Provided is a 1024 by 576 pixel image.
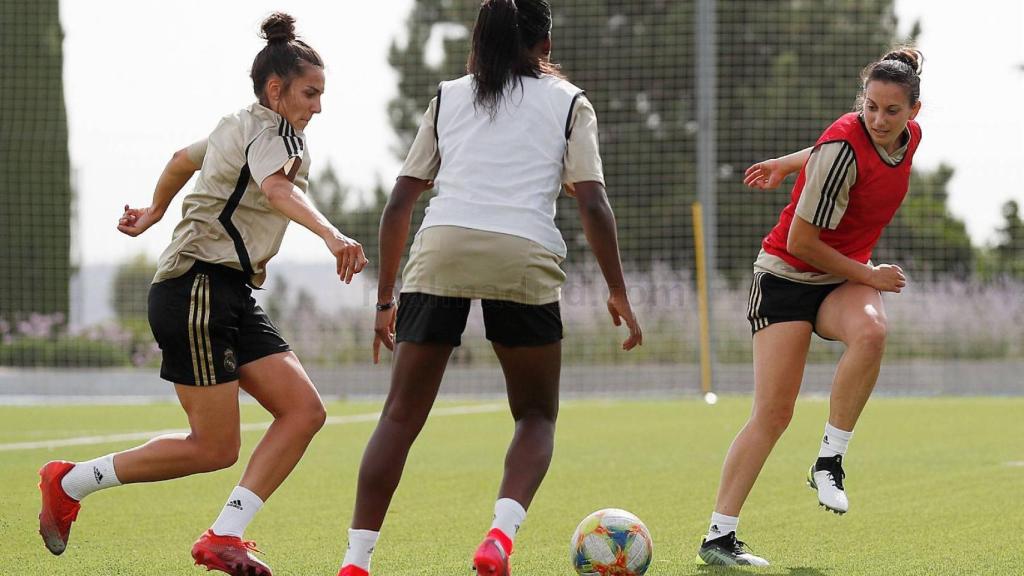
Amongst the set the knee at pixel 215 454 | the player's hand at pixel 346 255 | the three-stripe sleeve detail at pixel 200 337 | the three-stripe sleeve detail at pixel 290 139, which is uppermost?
the three-stripe sleeve detail at pixel 290 139

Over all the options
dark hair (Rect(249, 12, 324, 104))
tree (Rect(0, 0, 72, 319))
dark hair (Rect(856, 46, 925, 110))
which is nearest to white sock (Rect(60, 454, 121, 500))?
dark hair (Rect(249, 12, 324, 104))

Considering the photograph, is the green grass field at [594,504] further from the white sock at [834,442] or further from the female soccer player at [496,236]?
the female soccer player at [496,236]

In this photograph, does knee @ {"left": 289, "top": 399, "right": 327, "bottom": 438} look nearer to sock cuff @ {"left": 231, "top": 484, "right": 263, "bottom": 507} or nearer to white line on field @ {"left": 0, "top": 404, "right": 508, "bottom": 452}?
sock cuff @ {"left": 231, "top": 484, "right": 263, "bottom": 507}

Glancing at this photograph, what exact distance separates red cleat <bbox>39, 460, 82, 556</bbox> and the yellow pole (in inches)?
444

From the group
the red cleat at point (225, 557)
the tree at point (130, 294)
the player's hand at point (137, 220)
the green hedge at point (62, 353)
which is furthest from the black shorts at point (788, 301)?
the tree at point (130, 294)

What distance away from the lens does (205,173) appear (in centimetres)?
471

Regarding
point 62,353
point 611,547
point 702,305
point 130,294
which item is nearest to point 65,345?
point 62,353

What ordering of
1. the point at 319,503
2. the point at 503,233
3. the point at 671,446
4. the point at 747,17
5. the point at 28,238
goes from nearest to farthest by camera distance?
the point at 503,233, the point at 319,503, the point at 671,446, the point at 28,238, the point at 747,17

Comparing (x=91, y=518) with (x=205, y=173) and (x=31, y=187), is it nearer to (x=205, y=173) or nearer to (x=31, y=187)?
(x=205, y=173)

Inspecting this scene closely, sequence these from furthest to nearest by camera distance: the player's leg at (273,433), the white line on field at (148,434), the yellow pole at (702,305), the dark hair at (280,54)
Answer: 1. the yellow pole at (702,305)
2. the white line on field at (148,434)
3. the dark hair at (280,54)
4. the player's leg at (273,433)

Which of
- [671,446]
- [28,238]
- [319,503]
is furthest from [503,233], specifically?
[28,238]

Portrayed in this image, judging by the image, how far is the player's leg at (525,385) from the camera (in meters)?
4.09

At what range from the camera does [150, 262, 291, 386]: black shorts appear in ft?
15.2

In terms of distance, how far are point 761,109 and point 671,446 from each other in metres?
15.7
